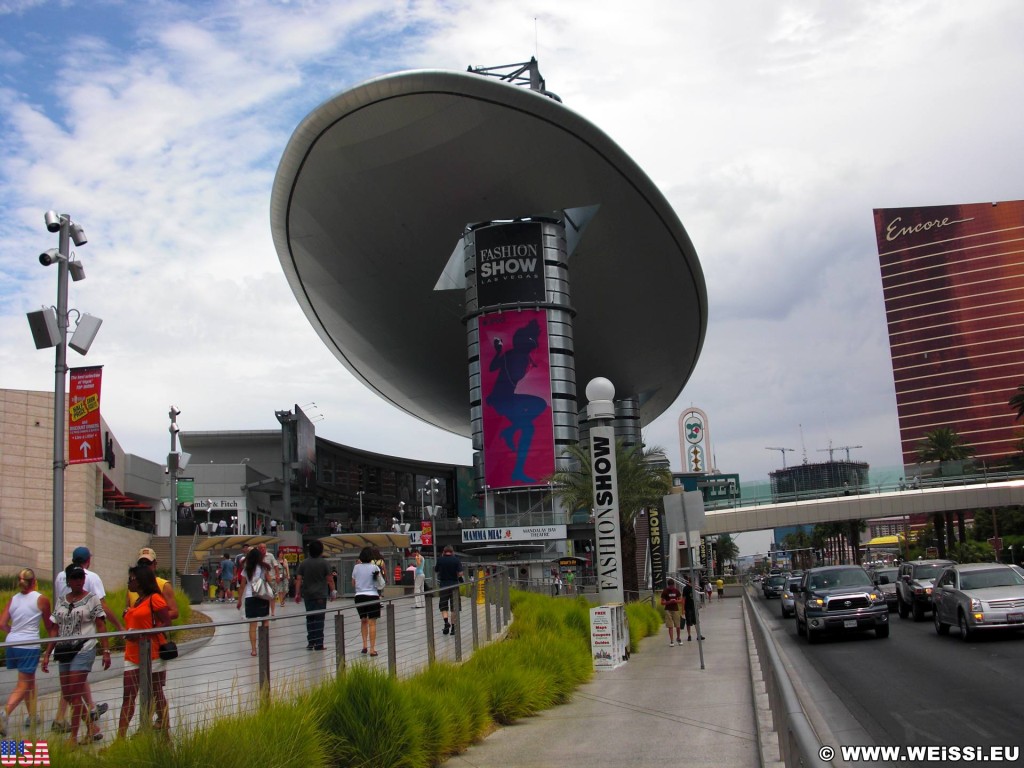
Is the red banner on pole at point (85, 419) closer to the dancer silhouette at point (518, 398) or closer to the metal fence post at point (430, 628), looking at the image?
the metal fence post at point (430, 628)

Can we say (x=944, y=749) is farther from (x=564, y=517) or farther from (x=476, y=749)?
(x=564, y=517)

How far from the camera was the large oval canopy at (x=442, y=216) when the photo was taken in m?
54.7

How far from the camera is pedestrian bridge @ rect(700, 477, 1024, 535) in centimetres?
6906

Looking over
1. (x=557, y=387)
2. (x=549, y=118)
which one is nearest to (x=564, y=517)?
(x=557, y=387)

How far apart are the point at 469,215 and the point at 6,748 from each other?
59361mm

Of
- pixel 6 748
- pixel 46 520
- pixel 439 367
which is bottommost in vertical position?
pixel 6 748

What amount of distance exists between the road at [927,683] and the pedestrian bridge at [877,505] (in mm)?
50717

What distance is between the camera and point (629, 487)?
4184 cm

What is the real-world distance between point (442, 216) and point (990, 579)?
47862 millimetres

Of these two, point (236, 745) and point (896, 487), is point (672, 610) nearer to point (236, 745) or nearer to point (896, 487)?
Answer: point (236, 745)

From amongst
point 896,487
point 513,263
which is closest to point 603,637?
point 513,263

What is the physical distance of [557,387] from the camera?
208 feet

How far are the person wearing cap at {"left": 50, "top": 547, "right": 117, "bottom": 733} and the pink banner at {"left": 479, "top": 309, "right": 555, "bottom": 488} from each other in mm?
51656

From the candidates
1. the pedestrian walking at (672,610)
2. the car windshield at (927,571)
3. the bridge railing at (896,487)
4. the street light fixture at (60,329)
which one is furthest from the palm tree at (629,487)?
the bridge railing at (896,487)
